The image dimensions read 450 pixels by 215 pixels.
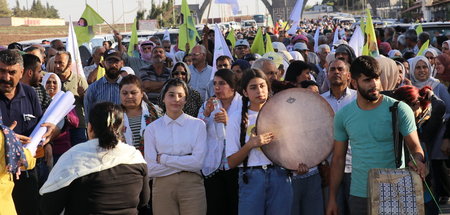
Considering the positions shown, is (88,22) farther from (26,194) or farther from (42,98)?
(26,194)

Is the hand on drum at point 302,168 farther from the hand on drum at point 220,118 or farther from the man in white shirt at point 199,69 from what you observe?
the man in white shirt at point 199,69

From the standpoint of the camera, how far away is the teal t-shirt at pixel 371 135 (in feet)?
15.8

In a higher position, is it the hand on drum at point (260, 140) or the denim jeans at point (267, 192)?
the hand on drum at point (260, 140)

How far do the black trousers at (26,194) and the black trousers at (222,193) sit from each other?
1.46 meters

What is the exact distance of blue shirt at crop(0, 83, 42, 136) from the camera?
19.1ft

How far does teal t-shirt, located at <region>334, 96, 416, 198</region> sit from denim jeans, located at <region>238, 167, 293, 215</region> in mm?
627

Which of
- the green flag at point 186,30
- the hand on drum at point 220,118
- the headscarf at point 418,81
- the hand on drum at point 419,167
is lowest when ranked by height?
the hand on drum at point 419,167

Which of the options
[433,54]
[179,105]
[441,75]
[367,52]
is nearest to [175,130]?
[179,105]

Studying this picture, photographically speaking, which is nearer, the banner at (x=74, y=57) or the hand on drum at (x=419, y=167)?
the hand on drum at (x=419, y=167)

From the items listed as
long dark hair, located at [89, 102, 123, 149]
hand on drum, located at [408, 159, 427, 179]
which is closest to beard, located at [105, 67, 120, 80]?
long dark hair, located at [89, 102, 123, 149]

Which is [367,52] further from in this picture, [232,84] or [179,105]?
[179,105]

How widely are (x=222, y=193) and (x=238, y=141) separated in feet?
3.59

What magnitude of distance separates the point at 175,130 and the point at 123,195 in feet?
4.77

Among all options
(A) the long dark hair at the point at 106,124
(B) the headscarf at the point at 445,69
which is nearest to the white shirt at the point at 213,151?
(A) the long dark hair at the point at 106,124
